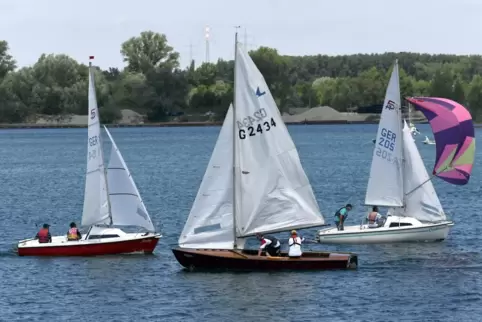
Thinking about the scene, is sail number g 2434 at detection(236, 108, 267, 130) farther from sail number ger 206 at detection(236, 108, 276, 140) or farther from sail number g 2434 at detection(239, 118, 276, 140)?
sail number g 2434 at detection(239, 118, 276, 140)

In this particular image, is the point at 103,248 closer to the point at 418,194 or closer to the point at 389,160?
the point at 389,160

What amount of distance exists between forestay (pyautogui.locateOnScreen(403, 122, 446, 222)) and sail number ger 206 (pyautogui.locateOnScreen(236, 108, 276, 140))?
15331mm

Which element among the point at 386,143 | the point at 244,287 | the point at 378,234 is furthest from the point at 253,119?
the point at 386,143

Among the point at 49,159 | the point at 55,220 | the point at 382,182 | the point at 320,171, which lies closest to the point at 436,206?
the point at 382,182

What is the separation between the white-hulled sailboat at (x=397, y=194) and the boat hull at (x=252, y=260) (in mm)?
9466

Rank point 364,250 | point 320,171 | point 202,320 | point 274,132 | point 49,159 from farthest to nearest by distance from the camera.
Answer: point 49,159, point 320,171, point 364,250, point 274,132, point 202,320

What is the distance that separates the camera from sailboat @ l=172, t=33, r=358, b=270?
191 ft

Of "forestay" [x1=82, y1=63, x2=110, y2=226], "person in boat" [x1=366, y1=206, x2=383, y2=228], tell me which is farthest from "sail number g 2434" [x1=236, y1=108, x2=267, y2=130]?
"person in boat" [x1=366, y1=206, x2=383, y2=228]

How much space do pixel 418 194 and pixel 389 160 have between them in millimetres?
2537

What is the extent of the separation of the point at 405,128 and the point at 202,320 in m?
23.9

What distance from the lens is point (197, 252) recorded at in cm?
5953

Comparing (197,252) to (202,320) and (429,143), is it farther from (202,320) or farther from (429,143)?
(429,143)

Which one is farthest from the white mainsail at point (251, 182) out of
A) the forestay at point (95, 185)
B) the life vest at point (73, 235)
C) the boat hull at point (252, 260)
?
the life vest at point (73, 235)

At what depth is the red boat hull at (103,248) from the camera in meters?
66.0
